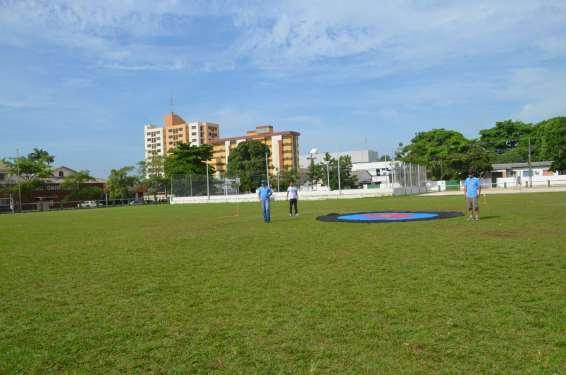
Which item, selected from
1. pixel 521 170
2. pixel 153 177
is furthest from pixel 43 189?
pixel 521 170

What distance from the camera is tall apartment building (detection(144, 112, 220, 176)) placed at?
517ft

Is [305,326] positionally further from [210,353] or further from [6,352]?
[6,352]

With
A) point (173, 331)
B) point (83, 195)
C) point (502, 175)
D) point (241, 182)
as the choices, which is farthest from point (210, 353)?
point (502, 175)

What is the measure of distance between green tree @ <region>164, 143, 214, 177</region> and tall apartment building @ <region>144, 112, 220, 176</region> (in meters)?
80.4

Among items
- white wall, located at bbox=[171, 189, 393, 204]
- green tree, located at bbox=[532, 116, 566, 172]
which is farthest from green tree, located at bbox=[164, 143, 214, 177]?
green tree, located at bbox=[532, 116, 566, 172]

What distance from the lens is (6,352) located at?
4859 millimetres

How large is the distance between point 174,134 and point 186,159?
92577 mm

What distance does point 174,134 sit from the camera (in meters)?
162

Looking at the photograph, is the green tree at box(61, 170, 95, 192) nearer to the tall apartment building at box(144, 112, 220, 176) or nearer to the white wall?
the white wall

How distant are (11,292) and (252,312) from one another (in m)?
4.27

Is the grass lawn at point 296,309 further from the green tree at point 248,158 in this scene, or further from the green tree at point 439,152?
the green tree at point 248,158

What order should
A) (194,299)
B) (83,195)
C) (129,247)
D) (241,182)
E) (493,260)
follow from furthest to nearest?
(83,195)
(241,182)
(129,247)
(493,260)
(194,299)

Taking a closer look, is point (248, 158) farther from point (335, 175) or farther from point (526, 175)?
point (526, 175)

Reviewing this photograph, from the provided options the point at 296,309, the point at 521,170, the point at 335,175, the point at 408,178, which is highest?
the point at 521,170
